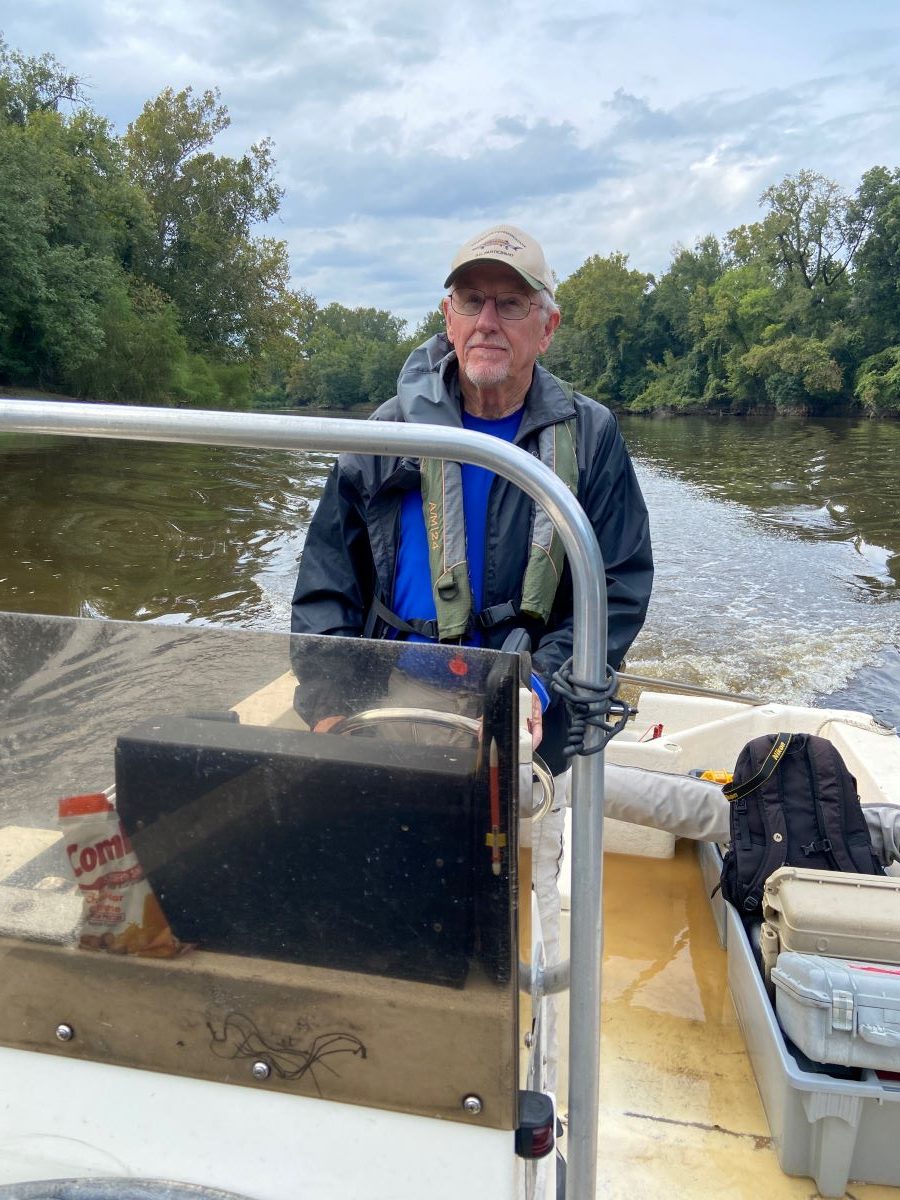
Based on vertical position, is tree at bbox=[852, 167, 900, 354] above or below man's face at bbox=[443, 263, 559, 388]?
above

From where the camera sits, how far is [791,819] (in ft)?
9.27

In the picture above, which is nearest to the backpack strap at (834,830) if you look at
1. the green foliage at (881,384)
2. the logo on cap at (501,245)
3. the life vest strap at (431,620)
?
the life vest strap at (431,620)

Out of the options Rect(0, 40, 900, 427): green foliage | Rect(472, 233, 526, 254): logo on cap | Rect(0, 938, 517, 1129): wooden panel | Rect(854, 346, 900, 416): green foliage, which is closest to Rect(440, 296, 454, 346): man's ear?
Rect(472, 233, 526, 254): logo on cap

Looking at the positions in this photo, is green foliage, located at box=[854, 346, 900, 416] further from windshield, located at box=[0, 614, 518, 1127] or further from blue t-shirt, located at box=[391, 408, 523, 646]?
windshield, located at box=[0, 614, 518, 1127]

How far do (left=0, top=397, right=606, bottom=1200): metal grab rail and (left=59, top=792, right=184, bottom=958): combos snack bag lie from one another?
0.49 meters

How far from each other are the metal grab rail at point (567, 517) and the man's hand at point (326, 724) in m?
0.30

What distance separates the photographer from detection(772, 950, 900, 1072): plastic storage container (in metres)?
1.98

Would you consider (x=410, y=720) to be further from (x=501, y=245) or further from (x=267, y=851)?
(x=501, y=245)

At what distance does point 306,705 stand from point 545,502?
0.38 metres

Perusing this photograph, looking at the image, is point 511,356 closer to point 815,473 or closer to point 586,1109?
point 586,1109

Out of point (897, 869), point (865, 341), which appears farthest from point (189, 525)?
point (865, 341)

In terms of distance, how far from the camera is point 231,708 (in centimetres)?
116

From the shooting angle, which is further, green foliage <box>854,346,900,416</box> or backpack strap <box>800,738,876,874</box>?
green foliage <box>854,346,900,416</box>

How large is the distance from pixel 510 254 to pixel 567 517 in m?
1.18
